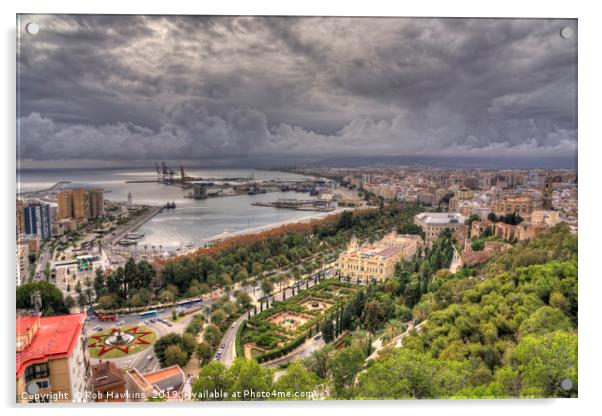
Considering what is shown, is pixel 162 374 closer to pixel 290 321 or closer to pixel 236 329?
pixel 236 329

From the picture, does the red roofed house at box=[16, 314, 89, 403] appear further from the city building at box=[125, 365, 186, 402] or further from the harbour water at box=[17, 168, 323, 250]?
the harbour water at box=[17, 168, 323, 250]

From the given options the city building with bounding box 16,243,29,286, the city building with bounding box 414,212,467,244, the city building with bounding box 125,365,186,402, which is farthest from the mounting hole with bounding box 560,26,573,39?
the city building with bounding box 16,243,29,286

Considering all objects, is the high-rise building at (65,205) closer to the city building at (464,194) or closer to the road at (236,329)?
the road at (236,329)

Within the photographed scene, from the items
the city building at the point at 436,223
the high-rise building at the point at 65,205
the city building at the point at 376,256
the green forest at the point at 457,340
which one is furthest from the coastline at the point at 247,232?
the city building at the point at 436,223

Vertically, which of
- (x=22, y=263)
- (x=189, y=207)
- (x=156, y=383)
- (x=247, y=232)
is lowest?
(x=156, y=383)

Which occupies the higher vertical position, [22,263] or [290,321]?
[22,263]

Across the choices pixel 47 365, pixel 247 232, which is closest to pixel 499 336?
pixel 247 232
